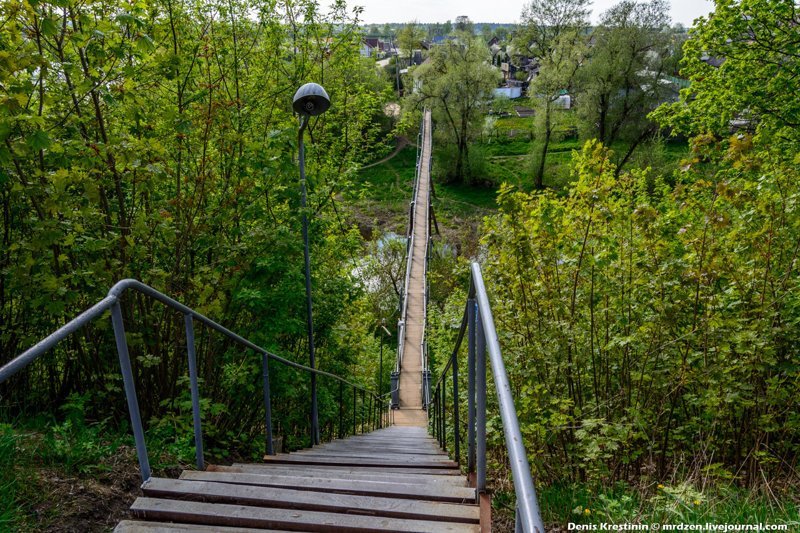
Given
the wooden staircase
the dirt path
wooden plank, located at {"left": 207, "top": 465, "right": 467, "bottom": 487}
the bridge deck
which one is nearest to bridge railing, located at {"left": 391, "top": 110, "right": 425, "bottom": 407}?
the bridge deck

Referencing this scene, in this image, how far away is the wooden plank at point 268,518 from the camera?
175cm

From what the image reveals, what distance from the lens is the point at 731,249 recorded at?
11.6 ft

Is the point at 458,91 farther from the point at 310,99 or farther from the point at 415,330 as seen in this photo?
the point at 310,99

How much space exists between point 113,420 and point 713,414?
3982mm

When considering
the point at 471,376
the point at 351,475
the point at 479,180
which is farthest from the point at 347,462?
the point at 479,180

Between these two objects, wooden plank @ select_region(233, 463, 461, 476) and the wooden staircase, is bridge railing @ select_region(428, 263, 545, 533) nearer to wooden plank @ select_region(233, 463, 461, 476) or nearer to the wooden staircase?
the wooden staircase

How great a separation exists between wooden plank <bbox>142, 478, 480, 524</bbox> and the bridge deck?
9243 millimetres

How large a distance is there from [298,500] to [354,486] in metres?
0.29

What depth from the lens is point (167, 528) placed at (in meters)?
1.74

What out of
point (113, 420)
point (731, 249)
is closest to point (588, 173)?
point (731, 249)

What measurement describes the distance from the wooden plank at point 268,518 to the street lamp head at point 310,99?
3.51 meters

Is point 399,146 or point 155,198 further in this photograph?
point 399,146

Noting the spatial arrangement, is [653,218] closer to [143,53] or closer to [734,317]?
[734,317]

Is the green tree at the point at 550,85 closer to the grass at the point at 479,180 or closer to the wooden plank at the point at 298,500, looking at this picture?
the grass at the point at 479,180
